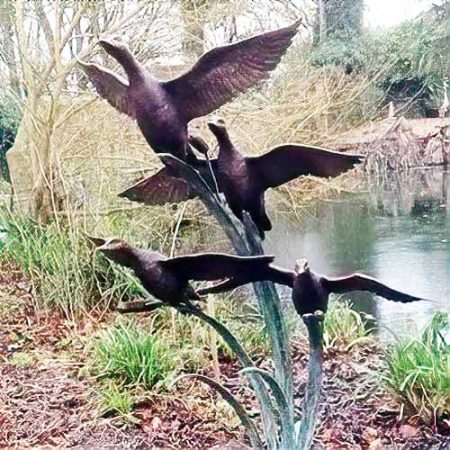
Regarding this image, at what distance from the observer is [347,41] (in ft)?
3.60

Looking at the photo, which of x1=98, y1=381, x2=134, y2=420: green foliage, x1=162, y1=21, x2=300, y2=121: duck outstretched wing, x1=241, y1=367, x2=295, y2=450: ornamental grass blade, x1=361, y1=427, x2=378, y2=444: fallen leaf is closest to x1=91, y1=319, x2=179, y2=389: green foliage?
x1=98, y1=381, x2=134, y2=420: green foliage

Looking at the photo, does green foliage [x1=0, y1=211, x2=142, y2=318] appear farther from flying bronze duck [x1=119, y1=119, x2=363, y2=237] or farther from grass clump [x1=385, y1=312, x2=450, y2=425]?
grass clump [x1=385, y1=312, x2=450, y2=425]

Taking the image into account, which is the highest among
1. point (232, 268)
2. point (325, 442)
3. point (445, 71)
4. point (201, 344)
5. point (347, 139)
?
point (445, 71)

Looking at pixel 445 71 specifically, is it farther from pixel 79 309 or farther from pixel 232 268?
Result: pixel 79 309

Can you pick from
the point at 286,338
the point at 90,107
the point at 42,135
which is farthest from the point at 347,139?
the point at 42,135

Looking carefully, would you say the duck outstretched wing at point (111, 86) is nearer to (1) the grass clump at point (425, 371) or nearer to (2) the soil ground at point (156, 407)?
(2) the soil ground at point (156, 407)

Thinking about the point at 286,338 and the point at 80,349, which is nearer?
the point at 286,338

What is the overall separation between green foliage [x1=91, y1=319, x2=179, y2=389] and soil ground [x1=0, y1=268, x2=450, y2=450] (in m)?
0.04

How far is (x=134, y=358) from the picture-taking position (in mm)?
1132

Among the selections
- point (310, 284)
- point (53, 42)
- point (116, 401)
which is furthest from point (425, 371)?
point (53, 42)

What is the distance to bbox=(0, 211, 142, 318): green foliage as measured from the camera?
1220 mm

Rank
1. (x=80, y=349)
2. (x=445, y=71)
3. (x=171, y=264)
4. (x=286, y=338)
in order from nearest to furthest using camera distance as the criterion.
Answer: (x=171, y=264), (x=286, y=338), (x=445, y=71), (x=80, y=349)

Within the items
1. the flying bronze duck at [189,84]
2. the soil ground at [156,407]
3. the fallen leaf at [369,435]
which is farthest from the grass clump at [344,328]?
the flying bronze duck at [189,84]

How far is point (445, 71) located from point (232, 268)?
0.57m
